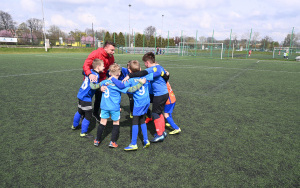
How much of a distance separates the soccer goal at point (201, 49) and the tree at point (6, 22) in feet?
192

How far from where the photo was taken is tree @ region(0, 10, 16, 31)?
64.0 meters

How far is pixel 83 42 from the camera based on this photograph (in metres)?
50.7

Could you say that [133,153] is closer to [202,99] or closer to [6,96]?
[202,99]

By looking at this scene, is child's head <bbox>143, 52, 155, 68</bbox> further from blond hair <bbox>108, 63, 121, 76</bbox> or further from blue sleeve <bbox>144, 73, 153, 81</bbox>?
blond hair <bbox>108, 63, 121, 76</bbox>

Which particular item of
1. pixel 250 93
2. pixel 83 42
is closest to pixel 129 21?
pixel 83 42

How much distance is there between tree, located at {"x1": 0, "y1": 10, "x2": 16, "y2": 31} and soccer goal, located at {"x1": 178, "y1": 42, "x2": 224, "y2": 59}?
58.6m

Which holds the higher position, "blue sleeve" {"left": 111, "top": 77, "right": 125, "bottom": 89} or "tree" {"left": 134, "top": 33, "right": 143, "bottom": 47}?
"tree" {"left": 134, "top": 33, "right": 143, "bottom": 47}

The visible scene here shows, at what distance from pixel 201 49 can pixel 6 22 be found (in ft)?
215

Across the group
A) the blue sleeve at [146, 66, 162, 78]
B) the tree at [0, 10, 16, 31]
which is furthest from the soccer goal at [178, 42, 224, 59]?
the tree at [0, 10, 16, 31]

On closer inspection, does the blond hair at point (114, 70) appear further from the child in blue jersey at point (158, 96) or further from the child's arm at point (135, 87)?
the child in blue jersey at point (158, 96)

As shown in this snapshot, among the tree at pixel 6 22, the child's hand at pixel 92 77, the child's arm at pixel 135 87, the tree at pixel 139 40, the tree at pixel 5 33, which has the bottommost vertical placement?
the child's arm at pixel 135 87

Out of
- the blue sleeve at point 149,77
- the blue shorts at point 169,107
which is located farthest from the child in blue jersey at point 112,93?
the blue shorts at point 169,107

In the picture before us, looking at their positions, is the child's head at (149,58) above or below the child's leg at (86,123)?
above

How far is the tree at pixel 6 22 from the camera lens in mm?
63969
